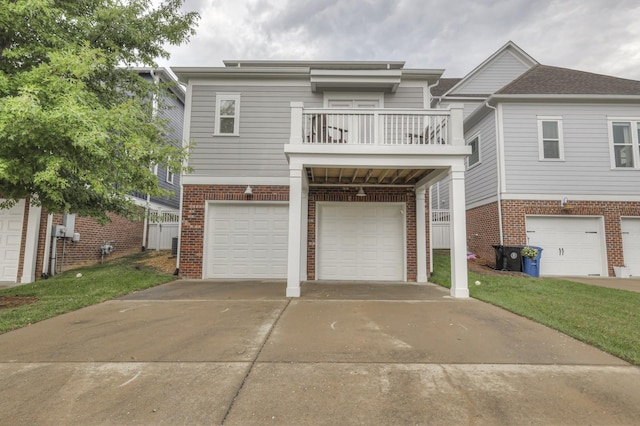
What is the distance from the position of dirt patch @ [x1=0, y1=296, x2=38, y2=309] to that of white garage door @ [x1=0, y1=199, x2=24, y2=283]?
2678 mm

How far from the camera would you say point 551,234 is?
9.41m

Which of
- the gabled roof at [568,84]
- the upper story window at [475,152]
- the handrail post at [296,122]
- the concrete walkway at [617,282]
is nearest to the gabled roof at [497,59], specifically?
the gabled roof at [568,84]

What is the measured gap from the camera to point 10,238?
7.94 meters

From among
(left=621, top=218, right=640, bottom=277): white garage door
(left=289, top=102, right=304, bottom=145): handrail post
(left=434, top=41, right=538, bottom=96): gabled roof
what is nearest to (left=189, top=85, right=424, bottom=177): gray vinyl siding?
(left=289, top=102, right=304, bottom=145): handrail post

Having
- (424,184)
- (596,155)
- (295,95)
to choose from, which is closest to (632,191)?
(596,155)

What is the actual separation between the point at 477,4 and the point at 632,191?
25.1ft

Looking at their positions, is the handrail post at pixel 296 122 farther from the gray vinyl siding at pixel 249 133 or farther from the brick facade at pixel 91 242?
the brick facade at pixel 91 242

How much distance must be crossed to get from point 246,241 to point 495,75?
42.9 ft

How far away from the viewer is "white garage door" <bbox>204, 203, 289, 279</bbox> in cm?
850

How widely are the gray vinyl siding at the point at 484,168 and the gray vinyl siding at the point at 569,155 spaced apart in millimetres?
476

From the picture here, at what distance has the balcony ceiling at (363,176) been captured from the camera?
7.20 m

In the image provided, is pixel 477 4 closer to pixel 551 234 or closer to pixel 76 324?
pixel 551 234

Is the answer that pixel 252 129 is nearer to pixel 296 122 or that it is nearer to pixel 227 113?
pixel 227 113

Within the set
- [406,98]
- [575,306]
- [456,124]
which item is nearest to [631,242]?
[575,306]
